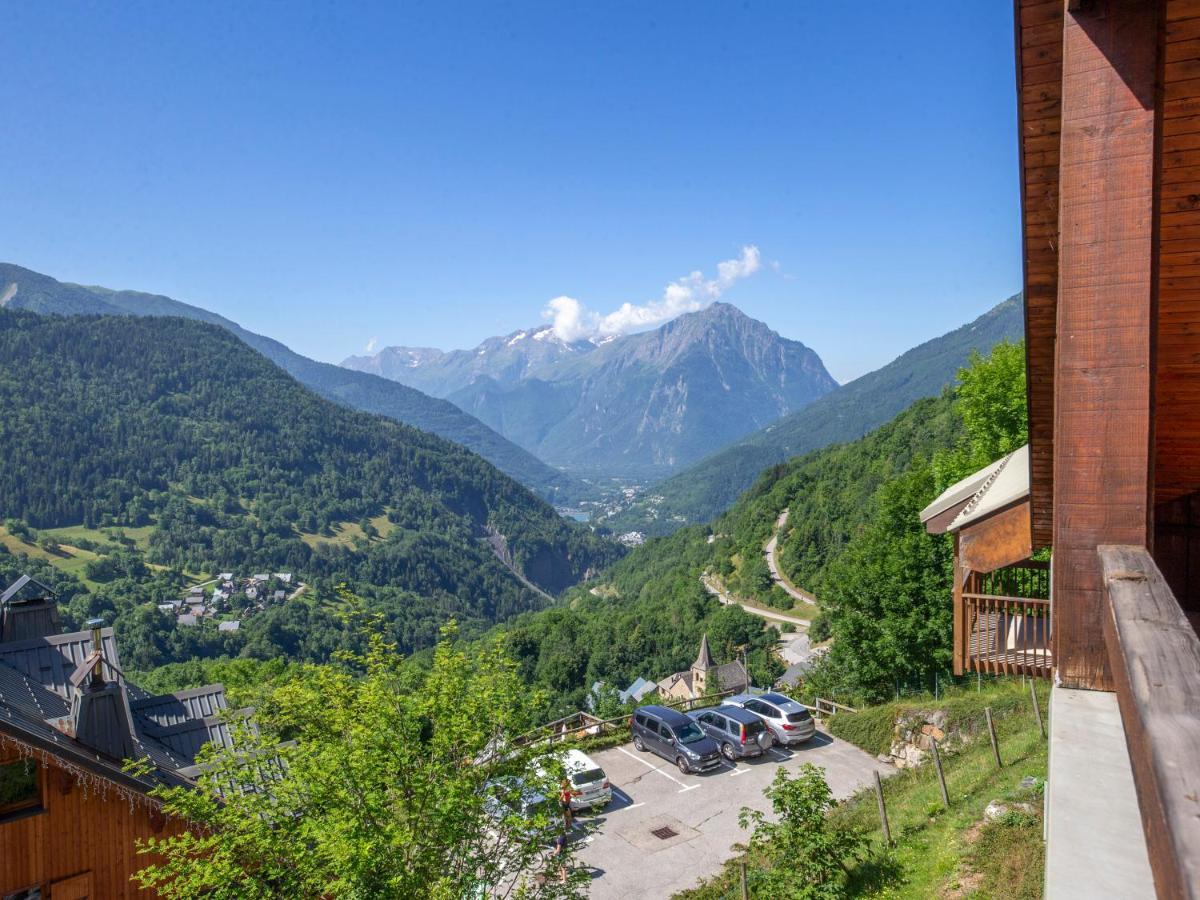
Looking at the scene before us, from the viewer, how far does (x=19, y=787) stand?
11.6 m

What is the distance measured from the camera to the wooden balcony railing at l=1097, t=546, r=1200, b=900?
944 millimetres

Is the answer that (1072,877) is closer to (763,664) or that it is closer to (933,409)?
(763,664)

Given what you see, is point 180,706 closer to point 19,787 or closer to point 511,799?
point 19,787

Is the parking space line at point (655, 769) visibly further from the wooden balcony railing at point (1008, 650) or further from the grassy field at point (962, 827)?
the wooden balcony railing at point (1008, 650)

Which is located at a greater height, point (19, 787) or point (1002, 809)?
point (1002, 809)

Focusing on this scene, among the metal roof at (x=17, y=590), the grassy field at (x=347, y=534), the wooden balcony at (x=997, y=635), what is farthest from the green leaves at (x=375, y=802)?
the grassy field at (x=347, y=534)

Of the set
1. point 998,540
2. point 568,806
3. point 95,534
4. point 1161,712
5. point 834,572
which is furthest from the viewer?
point 95,534

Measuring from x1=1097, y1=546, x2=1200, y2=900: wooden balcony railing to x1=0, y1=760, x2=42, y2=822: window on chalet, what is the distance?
14.7 meters

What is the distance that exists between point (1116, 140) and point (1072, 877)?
2110mm

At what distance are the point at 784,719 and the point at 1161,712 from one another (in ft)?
70.1

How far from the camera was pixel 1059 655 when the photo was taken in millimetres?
2504

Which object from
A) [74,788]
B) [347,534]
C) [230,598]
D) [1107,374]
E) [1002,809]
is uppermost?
[1107,374]

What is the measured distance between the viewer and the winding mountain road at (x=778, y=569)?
8656 centimetres

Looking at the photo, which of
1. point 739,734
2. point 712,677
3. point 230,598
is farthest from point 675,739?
point 230,598
